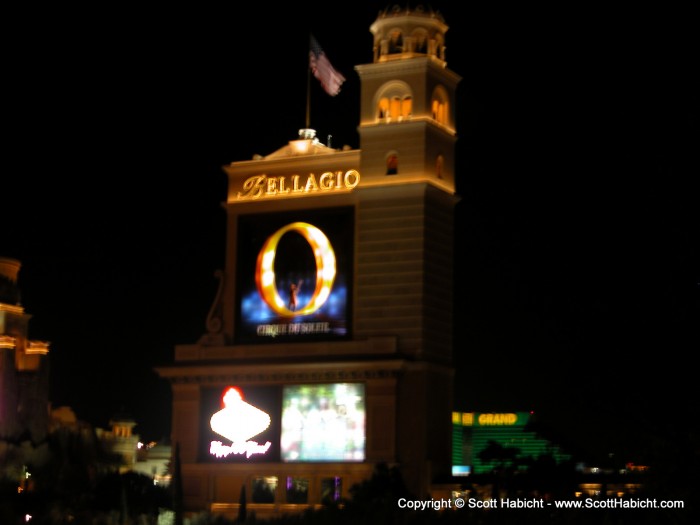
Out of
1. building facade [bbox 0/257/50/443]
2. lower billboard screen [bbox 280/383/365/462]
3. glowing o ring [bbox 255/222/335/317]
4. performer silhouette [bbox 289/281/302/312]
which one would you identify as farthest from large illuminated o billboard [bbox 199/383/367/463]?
building facade [bbox 0/257/50/443]

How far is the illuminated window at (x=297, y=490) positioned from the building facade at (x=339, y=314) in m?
0.06

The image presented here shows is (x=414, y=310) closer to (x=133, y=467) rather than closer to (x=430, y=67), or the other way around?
(x=430, y=67)

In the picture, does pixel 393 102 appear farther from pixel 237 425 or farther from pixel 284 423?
pixel 237 425

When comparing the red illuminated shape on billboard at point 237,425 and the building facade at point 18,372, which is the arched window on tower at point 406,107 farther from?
the building facade at point 18,372

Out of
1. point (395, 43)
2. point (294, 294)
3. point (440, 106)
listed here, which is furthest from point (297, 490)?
point (395, 43)

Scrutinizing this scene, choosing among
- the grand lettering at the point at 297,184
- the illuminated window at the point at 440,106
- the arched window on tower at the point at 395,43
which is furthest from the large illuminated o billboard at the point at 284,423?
the arched window on tower at the point at 395,43

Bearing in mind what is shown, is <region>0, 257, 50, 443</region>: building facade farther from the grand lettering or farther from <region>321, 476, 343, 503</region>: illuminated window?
<region>321, 476, 343, 503</region>: illuminated window

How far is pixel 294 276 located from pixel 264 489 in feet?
32.8

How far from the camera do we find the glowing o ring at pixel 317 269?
65.4m

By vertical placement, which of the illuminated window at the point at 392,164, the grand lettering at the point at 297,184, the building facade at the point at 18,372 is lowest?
the building facade at the point at 18,372

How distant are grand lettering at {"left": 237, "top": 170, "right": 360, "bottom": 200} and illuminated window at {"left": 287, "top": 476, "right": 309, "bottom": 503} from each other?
532 inches

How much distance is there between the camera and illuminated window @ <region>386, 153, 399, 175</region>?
214ft

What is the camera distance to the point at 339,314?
6538cm

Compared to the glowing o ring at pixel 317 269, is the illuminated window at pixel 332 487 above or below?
below
